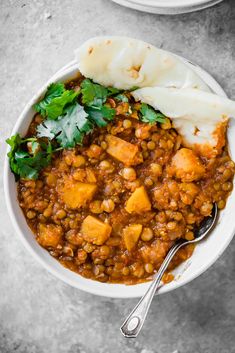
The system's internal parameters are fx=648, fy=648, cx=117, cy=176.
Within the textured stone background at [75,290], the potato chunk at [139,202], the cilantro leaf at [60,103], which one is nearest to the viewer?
the cilantro leaf at [60,103]

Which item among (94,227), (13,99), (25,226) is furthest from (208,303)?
(13,99)

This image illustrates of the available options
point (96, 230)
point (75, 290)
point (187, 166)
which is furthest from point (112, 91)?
point (75, 290)

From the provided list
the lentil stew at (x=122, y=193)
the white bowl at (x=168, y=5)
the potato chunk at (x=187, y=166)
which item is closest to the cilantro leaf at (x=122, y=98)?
the lentil stew at (x=122, y=193)

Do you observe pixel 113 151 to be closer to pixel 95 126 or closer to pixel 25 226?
pixel 95 126

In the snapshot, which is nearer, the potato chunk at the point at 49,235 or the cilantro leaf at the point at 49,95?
the cilantro leaf at the point at 49,95

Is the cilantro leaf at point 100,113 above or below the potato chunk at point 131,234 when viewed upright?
above

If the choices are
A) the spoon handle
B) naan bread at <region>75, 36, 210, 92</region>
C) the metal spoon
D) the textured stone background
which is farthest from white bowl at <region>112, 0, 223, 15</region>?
the spoon handle

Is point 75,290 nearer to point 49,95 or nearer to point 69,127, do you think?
point 69,127

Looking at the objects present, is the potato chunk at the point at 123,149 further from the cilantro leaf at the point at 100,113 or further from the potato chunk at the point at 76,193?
the potato chunk at the point at 76,193
